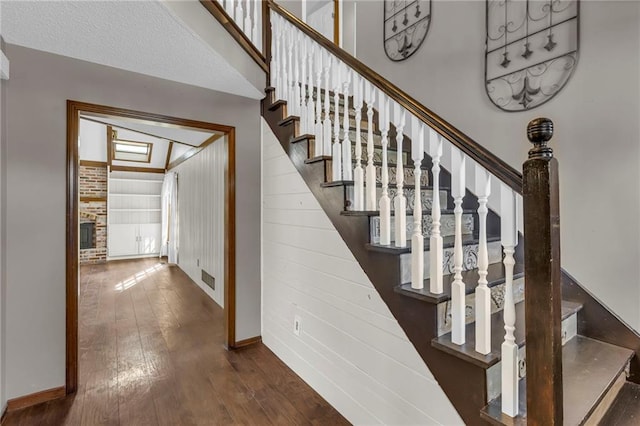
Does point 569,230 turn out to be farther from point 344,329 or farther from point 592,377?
point 344,329

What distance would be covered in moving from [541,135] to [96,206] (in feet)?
27.3

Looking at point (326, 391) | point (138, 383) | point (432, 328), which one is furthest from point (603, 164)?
point (138, 383)

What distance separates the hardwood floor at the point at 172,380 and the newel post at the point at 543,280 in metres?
1.19

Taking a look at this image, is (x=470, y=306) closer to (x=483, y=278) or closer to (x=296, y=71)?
(x=483, y=278)

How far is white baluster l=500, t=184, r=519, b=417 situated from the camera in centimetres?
103

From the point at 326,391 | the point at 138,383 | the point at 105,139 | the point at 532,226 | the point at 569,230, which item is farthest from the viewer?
the point at 105,139

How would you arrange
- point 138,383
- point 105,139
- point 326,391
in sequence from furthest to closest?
1. point 105,139
2. point 138,383
3. point 326,391

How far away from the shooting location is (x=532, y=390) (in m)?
0.96

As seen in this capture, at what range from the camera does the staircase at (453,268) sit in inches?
43.4

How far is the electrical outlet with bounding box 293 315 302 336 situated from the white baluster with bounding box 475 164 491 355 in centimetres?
137

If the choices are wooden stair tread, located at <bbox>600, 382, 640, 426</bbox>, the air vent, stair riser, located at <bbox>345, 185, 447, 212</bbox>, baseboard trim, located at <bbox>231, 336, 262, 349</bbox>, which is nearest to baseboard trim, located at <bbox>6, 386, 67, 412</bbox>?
baseboard trim, located at <bbox>231, 336, 262, 349</bbox>

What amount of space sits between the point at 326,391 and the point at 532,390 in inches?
52.2

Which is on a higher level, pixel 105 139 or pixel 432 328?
pixel 105 139

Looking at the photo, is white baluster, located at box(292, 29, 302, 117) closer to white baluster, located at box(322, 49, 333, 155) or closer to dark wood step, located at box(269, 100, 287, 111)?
dark wood step, located at box(269, 100, 287, 111)
